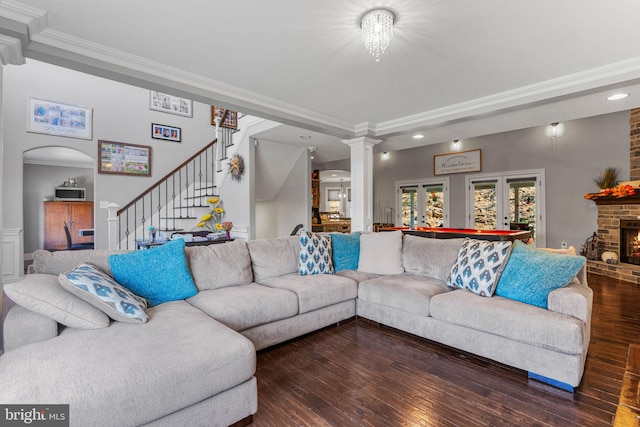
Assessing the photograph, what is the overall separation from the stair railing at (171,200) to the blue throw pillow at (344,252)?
12.0 ft

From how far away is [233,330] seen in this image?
1901 mm

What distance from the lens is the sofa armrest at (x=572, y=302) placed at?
201 cm

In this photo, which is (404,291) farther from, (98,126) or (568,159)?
(98,126)

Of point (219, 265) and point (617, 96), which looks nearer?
point (219, 265)

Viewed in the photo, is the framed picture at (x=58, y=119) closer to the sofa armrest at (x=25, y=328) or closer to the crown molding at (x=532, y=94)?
the sofa armrest at (x=25, y=328)

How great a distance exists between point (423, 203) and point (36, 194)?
9744 mm

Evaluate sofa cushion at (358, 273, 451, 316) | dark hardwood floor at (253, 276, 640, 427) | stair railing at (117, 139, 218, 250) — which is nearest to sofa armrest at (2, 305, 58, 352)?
dark hardwood floor at (253, 276, 640, 427)

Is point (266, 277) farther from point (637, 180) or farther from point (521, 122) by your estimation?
point (637, 180)

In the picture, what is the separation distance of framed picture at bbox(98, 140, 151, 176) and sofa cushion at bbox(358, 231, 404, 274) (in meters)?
5.28

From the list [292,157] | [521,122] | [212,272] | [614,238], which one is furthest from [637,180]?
[212,272]

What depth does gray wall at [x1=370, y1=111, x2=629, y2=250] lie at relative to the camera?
5422mm

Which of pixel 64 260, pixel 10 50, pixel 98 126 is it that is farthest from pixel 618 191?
pixel 98 126

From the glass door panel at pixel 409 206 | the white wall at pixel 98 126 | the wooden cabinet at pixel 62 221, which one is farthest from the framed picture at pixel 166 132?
the glass door panel at pixel 409 206

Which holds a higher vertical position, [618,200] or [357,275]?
[618,200]
